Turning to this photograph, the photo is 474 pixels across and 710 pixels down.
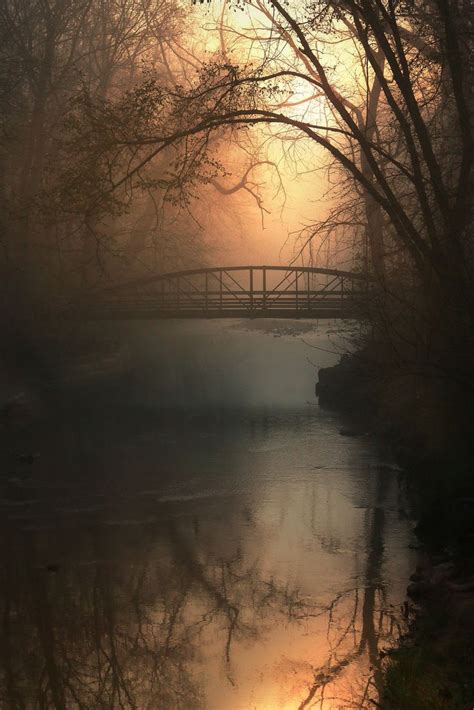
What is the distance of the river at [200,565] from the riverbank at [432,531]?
0.97 feet

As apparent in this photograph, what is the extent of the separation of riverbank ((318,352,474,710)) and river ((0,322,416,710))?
294mm

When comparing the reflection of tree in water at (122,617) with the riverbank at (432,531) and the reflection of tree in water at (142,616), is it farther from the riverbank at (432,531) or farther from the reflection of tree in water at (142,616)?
the riverbank at (432,531)

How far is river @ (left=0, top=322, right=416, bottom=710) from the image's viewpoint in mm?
7934

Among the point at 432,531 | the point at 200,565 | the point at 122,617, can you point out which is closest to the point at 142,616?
the point at 122,617

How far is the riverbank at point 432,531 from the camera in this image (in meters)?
6.88

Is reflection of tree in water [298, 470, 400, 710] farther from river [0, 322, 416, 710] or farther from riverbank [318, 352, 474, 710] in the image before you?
riverbank [318, 352, 474, 710]

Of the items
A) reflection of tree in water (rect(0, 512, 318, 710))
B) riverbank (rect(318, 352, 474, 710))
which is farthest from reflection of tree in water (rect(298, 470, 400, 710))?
→ reflection of tree in water (rect(0, 512, 318, 710))

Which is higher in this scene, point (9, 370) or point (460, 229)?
point (460, 229)

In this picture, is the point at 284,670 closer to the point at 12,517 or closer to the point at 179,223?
the point at 12,517

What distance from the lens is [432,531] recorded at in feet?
38.7

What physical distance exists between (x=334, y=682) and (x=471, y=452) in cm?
661

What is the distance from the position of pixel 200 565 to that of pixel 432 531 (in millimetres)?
3064

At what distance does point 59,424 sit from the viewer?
2069 cm

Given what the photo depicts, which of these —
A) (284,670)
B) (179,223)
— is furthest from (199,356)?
(284,670)
